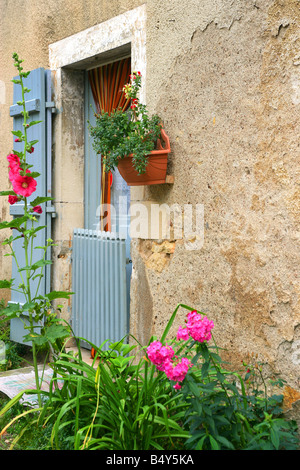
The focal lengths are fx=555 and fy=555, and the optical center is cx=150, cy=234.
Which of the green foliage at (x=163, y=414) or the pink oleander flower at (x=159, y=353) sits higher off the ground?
the pink oleander flower at (x=159, y=353)

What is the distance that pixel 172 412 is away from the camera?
279 centimetres

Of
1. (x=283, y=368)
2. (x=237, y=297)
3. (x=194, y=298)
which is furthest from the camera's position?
(x=194, y=298)

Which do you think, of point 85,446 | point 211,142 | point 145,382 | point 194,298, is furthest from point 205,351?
point 211,142

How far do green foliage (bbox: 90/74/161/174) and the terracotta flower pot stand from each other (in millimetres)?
43

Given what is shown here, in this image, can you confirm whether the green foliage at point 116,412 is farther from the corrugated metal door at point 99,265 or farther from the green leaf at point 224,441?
the corrugated metal door at point 99,265

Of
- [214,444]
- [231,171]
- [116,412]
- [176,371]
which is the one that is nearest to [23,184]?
[231,171]

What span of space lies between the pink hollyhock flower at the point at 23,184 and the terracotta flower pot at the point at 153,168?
0.70m

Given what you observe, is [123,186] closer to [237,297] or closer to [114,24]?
[114,24]

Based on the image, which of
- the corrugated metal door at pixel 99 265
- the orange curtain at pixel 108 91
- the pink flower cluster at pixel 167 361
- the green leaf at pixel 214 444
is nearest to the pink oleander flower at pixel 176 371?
the pink flower cluster at pixel 167 361

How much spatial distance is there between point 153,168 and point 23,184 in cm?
83

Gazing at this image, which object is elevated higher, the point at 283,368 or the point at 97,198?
the point at 97,198

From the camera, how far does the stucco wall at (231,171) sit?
2.90 m

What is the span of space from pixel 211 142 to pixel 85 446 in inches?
72.7

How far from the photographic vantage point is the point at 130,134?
353cm
